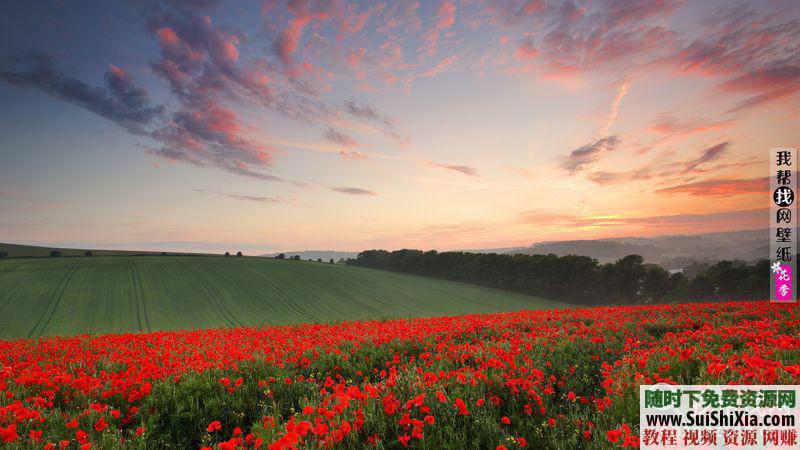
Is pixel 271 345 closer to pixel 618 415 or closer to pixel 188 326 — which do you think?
pixel 618 415

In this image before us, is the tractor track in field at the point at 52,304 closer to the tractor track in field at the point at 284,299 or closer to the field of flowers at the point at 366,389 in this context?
the tractor track in field at the point at 284,299

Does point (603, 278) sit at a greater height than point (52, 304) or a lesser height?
greater

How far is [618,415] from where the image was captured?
13.5 feet

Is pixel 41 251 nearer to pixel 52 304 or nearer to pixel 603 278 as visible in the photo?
pixel 52 304

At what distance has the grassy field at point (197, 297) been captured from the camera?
113ft

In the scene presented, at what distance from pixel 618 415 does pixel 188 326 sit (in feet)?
123

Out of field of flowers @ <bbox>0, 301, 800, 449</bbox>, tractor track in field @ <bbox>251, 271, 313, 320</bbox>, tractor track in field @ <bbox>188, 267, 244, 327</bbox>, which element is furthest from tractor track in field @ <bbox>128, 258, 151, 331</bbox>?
field of flowers @ <bbox>0, 301, 800, 449</bbox>

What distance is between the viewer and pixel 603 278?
59.6 m

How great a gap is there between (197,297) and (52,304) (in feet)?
42.7

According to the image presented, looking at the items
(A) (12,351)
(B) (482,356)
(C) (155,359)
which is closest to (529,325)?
(B) (482,356)

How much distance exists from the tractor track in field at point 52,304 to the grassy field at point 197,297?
2.8 inches

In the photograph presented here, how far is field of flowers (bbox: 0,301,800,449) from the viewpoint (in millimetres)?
3818

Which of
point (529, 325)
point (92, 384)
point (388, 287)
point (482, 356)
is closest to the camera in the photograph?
point (92, 384)

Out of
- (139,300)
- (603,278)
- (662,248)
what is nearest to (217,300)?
(139,300)
